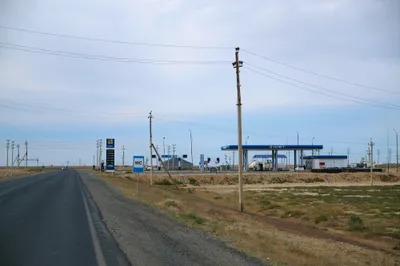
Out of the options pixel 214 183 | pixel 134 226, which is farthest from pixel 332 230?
pixel 214 183

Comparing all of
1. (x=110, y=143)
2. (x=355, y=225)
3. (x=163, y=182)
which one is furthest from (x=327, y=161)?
(x=355, y=225)

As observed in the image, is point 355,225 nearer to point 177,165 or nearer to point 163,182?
point 163,182

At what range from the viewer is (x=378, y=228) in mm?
20906

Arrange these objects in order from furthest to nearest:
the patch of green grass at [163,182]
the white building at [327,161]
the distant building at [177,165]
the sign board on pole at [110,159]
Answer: the distant building at [177,165] < the white building at [327,161] < the sign board on pole at [110,159] < the patch of green grass at [163,182]

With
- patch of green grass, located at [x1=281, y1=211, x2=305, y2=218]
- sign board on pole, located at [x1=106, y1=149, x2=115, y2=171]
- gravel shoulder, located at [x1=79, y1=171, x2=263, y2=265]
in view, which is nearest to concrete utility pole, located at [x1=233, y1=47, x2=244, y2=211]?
patch of green grass, located at [x1=281, y1=211, x2=305, y2=218]

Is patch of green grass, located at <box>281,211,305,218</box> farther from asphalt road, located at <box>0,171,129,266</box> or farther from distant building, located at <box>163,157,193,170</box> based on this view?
distant building, located at <box>163,157,193,170</box>

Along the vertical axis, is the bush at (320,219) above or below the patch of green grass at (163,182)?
above

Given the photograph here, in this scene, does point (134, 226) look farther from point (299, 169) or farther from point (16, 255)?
point (299, 169)

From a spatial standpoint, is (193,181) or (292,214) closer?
(292,214)

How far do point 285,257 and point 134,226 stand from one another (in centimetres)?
716

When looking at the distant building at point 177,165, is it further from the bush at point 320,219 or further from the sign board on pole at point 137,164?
the bush at point 320,219

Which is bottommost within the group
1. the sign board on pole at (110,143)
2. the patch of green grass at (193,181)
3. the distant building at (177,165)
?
the patch of green grass at (193,181)

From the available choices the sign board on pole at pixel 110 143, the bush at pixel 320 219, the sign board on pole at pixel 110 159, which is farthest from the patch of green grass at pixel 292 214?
the sign board on pole at pixel 110 159

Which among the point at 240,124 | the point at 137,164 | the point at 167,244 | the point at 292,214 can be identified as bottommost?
the point at 292,214
